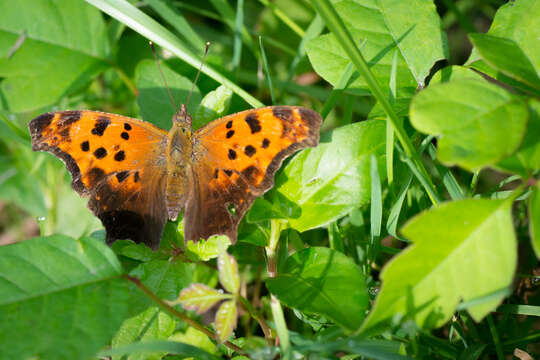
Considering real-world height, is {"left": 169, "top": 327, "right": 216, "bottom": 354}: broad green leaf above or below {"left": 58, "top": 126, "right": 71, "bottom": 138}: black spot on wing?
below

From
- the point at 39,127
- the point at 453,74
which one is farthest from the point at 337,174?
the point at 39,127

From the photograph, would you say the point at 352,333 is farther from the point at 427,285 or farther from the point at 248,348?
the point at 248,348

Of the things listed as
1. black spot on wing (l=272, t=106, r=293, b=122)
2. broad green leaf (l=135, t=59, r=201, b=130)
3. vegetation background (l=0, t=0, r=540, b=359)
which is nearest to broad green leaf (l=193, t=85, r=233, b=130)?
vegetation background (l=0, t=0, r=540, b=359)

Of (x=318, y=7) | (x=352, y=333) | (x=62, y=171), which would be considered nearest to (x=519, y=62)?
(x=318, y=7)

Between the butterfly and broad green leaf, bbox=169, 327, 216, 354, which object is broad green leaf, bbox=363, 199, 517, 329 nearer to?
the butterfly

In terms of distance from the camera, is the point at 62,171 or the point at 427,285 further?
the point at 62,171

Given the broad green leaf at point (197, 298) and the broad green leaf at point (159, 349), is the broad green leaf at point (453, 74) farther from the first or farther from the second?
the broad green leaf at point (159, 349)

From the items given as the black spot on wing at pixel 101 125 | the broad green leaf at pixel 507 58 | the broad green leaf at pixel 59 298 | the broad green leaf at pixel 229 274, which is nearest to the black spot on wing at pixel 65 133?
the black spot on wing at pixel 101 125
